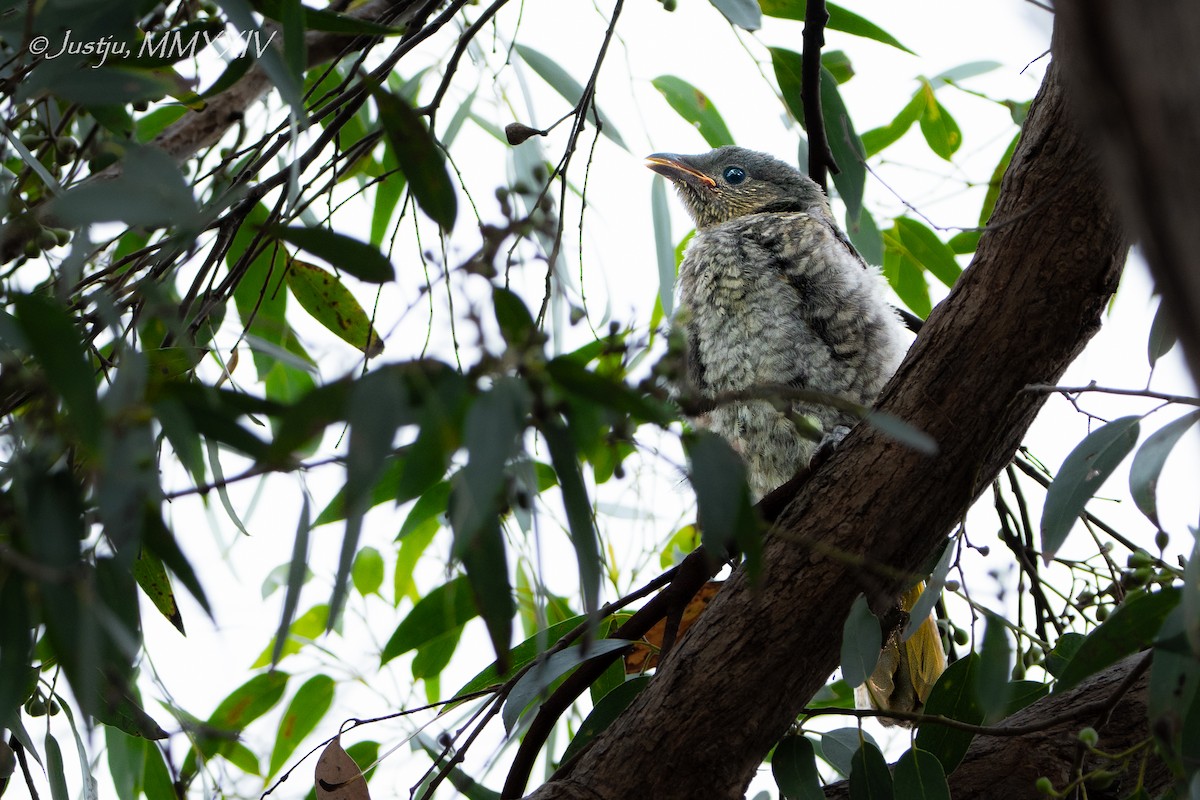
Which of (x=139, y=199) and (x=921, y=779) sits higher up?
(x=139, y=199)

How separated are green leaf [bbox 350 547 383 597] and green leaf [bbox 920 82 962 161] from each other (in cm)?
162

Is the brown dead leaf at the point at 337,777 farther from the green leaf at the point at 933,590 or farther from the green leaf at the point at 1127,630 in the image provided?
the green leaf at the point at 1127,630

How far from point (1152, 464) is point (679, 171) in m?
2.12

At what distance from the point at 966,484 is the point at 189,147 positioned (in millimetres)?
1463

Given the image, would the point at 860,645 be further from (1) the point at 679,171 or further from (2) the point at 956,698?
(1) the point at 679,171

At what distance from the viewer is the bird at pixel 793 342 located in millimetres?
1962

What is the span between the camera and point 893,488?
1.30 meters

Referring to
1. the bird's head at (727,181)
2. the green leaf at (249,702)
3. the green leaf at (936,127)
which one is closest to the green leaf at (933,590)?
the green leaf at (936,127)

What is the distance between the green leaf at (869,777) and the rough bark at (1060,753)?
106mm

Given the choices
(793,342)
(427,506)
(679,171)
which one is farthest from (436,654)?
(679,171)

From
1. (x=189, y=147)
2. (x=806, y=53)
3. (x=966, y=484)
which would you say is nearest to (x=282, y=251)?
(x=189, y=147)


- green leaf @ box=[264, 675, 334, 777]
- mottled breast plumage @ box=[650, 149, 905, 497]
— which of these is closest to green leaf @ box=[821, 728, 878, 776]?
mottled breast plumage @ box=[650, 149, 905, 497]

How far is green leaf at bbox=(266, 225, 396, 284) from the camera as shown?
2.84 feet

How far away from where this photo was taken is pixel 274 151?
133cm
